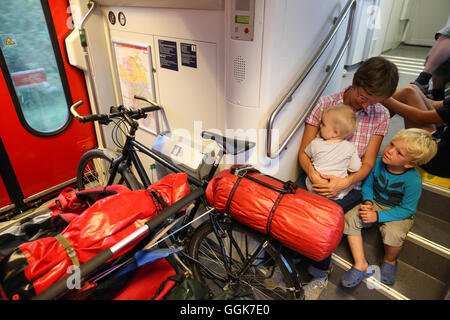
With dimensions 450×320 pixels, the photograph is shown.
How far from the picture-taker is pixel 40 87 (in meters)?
2.92

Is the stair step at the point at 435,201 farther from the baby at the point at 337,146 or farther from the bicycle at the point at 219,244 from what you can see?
the bicycle at the point at 219,244

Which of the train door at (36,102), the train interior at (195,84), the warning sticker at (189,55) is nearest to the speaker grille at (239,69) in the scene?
the train interior at (195,84)

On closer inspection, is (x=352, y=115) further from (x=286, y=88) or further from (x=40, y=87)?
(x=40, y=87)

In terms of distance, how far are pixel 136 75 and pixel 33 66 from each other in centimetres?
104

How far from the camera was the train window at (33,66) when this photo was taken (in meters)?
2.57

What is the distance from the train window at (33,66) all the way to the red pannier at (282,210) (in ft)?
7.60

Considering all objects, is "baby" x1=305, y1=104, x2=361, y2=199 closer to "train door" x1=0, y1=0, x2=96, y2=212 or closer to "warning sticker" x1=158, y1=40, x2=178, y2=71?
"warning sticker" x1=158, y1=40, x2=178, y2=71

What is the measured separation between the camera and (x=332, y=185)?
197 centimetres

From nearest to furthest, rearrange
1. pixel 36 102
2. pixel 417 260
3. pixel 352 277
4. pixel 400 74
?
1. pixel 352 277
2. pixel 417 260
3. pixel 36 102
4. pixel 400 74

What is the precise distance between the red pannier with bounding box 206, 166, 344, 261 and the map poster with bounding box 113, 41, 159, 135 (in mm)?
1412

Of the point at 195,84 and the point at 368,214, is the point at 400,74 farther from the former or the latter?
the point at 195,84

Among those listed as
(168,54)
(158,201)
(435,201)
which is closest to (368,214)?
(435,201)
